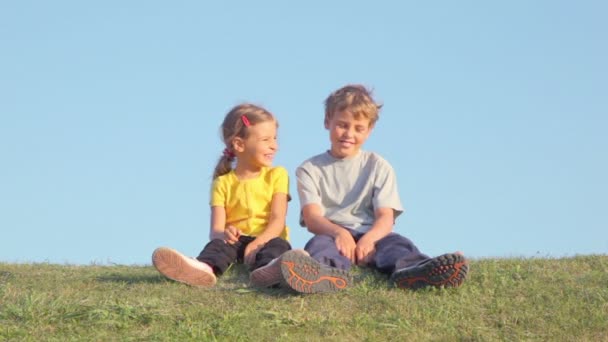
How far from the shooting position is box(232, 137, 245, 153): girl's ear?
31.2 ft

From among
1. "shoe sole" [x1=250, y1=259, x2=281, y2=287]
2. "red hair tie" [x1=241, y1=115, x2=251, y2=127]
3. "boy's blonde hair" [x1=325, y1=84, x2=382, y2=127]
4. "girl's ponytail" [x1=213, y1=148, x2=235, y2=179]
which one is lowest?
"shoe sole" [x1=250, y1=259, x2=281, y2=287]

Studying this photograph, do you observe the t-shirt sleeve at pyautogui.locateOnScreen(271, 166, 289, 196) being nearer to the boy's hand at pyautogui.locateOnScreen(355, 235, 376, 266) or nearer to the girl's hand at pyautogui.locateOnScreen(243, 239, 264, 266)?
the girl's hand at pyautogui.locateOnScreen(243, 239, 264, 266)

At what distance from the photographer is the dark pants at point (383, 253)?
8.35 meters

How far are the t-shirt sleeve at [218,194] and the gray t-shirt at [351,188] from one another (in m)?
0.76

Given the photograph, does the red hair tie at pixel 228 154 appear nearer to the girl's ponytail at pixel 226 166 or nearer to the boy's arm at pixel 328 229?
the girl's ponytail at pixel 226 166

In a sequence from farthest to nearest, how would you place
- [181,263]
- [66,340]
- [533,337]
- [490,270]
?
[490,270], [181,263], [533,337], [66,340]

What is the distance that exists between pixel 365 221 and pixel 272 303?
6.48 feet

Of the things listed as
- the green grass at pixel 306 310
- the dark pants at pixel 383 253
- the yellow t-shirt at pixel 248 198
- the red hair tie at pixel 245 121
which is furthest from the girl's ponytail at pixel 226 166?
the dark pants at pixel 383 253

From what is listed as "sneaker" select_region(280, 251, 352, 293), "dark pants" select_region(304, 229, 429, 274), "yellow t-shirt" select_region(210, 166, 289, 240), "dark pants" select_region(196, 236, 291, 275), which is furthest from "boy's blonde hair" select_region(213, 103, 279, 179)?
"sneaker" select_region(280, 251, 352, 293)

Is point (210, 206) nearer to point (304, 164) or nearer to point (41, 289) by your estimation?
point (304, 164)

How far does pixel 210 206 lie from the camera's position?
9.46 metres

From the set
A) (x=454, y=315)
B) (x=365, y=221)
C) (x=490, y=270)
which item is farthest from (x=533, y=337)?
(x=365, y=221)

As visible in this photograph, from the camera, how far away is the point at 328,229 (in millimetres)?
8984

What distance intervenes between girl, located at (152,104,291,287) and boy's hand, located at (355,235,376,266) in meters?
0.66
